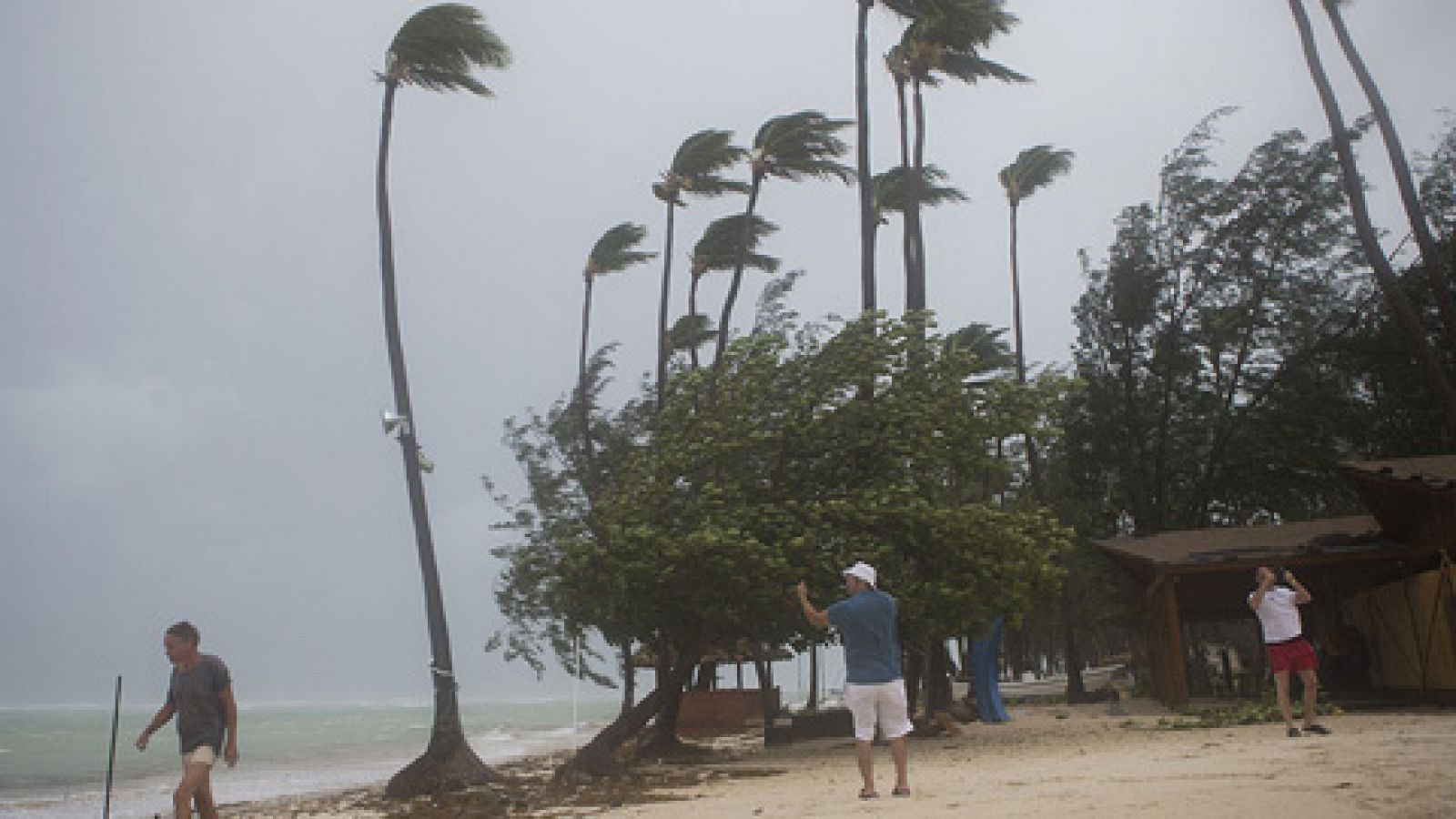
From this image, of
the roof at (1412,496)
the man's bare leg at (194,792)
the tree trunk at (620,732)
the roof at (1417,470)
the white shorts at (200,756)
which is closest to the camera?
the man's bare leg at (194,792)

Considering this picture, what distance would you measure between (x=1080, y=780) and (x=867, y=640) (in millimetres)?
1867

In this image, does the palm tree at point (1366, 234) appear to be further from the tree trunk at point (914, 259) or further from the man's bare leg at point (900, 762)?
the man's bare leg at point (900, 762)

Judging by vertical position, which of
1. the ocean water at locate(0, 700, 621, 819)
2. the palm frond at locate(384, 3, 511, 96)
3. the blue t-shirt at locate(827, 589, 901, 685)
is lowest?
the ocean water at locate(0, 700, 621, 819)

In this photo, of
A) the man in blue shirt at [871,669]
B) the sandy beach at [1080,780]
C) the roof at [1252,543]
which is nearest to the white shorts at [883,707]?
the man in blue shirt at [871,669]

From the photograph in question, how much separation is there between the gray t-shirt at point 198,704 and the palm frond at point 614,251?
19.8 meters

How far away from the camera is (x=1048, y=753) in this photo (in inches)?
470

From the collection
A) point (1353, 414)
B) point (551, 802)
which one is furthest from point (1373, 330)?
point (551, 802)

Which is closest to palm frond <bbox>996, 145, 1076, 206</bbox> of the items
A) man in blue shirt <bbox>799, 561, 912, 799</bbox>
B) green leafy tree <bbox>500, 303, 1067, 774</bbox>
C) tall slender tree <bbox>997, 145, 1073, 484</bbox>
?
tall slender tree <bbox>997, 145, 1073, 484</bbox>

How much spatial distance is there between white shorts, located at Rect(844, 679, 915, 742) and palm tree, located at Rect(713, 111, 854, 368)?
1533cm

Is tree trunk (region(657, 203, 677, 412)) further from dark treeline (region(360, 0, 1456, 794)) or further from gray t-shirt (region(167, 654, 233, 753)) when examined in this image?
gray t-shirt (region(167, 654, 233, 753))

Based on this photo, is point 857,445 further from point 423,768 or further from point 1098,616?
point 1098,616

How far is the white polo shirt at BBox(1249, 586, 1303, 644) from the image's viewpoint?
10578mm

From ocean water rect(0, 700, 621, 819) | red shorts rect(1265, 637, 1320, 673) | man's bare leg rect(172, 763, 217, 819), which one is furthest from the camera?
ocean water rect(0, 700, 621, 819)

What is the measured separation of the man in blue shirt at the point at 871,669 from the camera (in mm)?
7973
